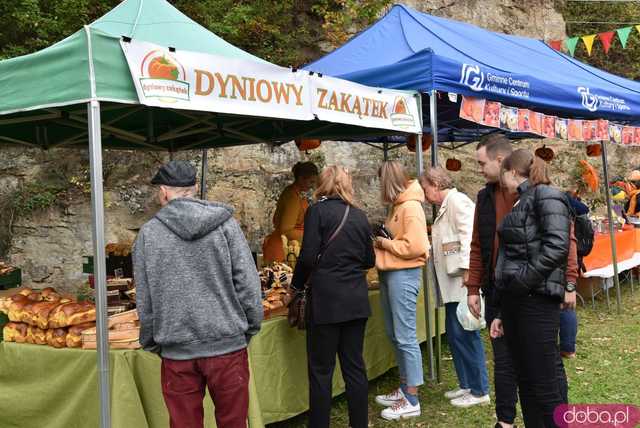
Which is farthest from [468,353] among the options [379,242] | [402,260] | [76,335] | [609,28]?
[609,28]

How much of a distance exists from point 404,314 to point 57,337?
210 centimetres

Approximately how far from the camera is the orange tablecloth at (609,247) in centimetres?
779

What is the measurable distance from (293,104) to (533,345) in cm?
192

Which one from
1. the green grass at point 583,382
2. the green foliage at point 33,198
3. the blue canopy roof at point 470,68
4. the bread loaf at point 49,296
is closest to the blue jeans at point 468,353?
the green grass at point 583,382

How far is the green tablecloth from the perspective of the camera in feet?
10.6

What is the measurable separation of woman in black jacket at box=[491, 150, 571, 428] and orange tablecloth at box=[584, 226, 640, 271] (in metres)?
4.93

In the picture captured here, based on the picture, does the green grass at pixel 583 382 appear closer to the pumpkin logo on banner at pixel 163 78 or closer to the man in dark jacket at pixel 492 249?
the man in dark jacket at pixel 492 249

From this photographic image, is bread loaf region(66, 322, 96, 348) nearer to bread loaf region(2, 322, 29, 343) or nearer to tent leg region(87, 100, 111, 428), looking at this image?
bread loaf region(2, 322, 29, 343)

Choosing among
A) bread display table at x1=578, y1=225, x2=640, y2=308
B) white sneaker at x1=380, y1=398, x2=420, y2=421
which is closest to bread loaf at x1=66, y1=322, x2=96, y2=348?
white sneaker at x1=380, y1=398, x2=420, y2=421

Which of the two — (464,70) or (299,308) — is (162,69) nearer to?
(299,308)

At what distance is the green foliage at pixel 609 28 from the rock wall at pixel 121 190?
8918 mm

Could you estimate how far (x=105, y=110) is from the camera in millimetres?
4828

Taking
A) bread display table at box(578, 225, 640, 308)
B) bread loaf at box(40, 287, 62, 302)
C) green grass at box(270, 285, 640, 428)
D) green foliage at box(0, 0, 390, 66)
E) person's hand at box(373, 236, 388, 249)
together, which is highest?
green foliage at box(0, 0, 390, 66)

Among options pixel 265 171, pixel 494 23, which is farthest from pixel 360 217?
pixel 494 23
